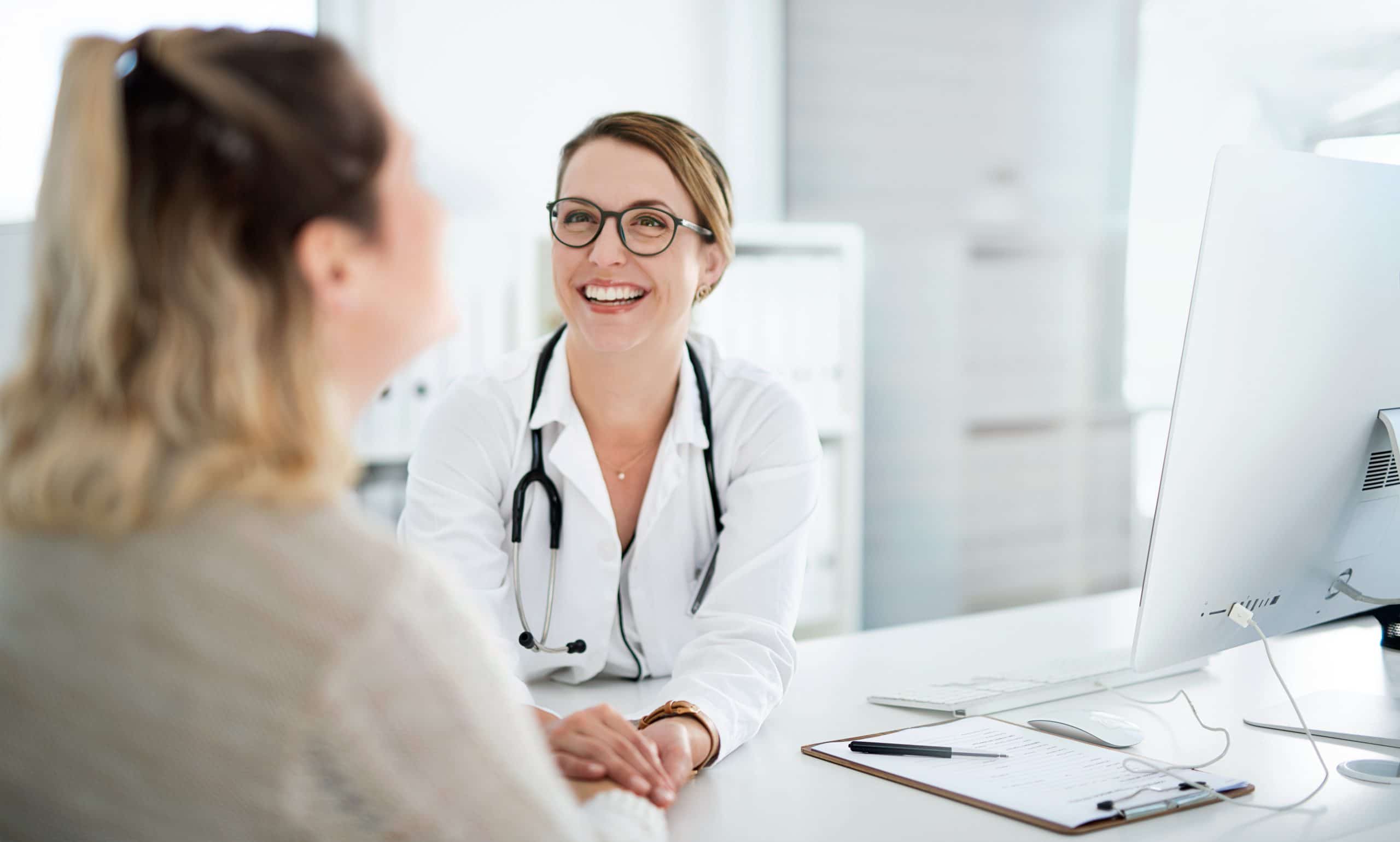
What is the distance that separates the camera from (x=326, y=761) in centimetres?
66

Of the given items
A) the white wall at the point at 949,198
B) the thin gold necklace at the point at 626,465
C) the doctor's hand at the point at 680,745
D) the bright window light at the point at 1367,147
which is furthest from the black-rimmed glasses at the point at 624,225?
the white wall at the point at 949,198

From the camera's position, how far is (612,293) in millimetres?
1660

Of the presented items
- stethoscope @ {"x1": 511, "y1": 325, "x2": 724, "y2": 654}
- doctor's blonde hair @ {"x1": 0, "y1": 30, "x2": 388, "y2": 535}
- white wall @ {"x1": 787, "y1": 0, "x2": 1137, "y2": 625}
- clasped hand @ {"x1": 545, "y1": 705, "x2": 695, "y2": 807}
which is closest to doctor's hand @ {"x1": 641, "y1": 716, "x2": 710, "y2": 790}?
clasped hand @ {"x1": 545, "y1": 705, "x2": 695, "y2": 807}

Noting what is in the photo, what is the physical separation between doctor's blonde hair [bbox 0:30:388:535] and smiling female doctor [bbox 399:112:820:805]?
806mm

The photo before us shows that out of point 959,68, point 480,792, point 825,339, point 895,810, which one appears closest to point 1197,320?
point 895,810

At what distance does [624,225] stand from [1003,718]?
84 cm

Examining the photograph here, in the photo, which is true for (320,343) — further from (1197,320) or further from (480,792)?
(1197,320)

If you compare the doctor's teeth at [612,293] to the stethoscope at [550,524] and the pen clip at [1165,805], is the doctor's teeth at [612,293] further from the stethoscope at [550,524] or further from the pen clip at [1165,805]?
the pen clip at [1165,805]

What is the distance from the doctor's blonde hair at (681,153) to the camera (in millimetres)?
1656

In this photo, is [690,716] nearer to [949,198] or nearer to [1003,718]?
[1003,718]

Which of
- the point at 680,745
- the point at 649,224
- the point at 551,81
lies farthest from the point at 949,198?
the point at 680,745

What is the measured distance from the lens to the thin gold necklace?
1698 mm

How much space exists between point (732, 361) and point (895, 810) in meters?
0.91

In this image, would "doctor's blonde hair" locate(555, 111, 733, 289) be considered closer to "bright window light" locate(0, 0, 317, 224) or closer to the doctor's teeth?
the doctor's teeth
